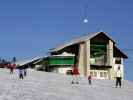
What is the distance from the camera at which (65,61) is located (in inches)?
3162

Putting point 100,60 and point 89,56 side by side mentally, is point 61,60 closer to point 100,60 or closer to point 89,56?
point 89,56

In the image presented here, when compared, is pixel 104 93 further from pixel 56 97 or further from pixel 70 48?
pixel 70 48

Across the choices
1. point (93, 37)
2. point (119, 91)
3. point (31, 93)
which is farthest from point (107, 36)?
point (31, 93)

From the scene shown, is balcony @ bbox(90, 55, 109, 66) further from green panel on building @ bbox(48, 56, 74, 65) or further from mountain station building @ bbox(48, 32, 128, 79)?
green panel on building @ bbox(48, 56, 74, 65)

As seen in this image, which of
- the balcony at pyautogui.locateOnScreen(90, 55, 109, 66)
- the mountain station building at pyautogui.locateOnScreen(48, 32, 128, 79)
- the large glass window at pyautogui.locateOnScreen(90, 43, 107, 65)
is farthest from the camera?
the balcony at pyautogui.locateOnScreen(90, 55, 109, 66)

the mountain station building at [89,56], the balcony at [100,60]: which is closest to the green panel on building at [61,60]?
the mountain station building at [89,56]

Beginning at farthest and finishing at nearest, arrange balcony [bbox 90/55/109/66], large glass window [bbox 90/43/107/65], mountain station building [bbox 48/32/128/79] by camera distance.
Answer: balcony [bbox 90/55/109/66] < large glass window [bbox 90/43/107/65] < mountain station building [bbox 48/32/128/79]

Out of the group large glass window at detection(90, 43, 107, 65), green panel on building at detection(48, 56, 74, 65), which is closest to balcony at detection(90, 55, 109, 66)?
large glass window at detection(90, 43, 107, 65)

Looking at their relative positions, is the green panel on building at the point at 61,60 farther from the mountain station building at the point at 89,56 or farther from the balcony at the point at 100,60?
the balcony at the point at 100,60

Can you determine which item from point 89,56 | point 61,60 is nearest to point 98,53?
point 89,56

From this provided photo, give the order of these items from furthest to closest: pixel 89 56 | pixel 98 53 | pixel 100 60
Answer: pixel 100 60
pixel 98 53
pixel 89 56

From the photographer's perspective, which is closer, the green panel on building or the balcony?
the green panel on building

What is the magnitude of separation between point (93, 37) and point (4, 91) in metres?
53.8

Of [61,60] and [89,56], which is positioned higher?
[89,56]
